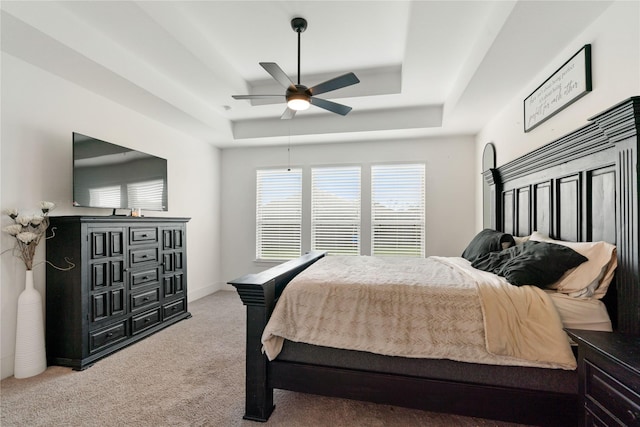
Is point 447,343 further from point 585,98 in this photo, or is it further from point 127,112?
point 127,112

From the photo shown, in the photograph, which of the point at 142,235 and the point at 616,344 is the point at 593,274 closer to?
the point at 616,344

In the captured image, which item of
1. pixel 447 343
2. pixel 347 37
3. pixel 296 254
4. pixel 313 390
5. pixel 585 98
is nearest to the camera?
pixel 447 343

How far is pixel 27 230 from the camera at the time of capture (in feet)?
8.22

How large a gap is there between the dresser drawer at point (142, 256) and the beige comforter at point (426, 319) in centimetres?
211

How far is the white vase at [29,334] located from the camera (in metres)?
2.44

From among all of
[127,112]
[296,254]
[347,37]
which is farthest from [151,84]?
[296,254]

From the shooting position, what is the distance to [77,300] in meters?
2.63

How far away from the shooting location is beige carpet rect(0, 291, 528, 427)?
192cm

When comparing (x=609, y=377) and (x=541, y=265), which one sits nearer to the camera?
(x=609, y=377)

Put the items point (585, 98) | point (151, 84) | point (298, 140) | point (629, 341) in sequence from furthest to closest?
point (298, 140) → point (151, 84) → point (585, 98) → point (629, 341)

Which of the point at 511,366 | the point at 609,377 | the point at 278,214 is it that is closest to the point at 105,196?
the point at 278,214

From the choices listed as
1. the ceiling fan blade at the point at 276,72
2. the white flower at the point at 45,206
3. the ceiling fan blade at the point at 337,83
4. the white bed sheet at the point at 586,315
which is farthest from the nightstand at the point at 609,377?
the white flower at the point at 45,206

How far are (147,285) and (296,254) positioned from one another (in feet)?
→ 8.22

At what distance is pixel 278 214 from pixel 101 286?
300 centimetres
